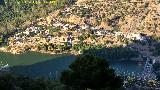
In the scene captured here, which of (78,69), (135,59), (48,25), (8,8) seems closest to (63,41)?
(48,25)

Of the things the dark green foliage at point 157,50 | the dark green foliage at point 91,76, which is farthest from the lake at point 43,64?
the dark green foliage at point 91,76

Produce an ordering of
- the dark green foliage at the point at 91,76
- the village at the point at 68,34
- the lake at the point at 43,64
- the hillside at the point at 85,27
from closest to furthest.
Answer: the dark green foliage at the point at 91,76 → the lake at the point at 43,64 → the hillside at the point at 85,27 → the village at the point at 68,34

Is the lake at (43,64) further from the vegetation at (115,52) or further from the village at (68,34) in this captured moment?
the village at (68,34)

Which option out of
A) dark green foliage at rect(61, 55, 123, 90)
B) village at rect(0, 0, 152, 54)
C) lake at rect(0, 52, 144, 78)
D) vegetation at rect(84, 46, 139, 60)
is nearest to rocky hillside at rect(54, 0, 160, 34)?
village at rect(0, 0, 152, 54)

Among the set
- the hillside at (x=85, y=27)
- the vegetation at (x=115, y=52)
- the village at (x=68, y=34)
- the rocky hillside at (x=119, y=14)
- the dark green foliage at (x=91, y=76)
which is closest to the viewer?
the dark green foliage at (x=91, y=76)

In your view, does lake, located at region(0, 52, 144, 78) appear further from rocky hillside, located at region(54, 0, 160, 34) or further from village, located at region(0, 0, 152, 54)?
rocky hillside, located at region(54, 0, 160, 34)

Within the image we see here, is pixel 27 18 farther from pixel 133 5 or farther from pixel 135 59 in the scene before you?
pixel 135 59
